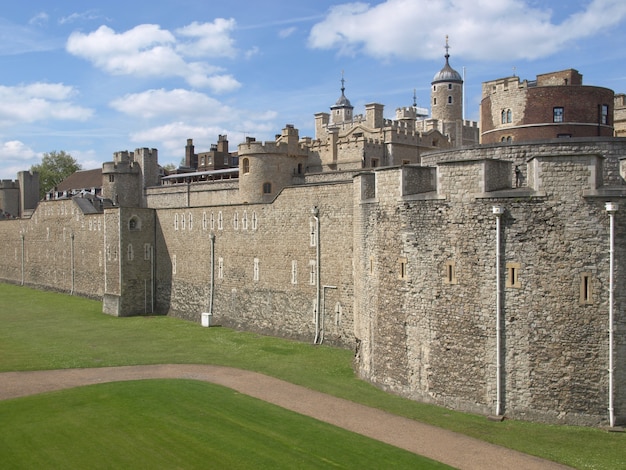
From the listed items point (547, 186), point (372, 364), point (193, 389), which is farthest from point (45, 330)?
point (547, 186)

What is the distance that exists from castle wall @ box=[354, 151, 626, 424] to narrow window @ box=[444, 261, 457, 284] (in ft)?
0.09

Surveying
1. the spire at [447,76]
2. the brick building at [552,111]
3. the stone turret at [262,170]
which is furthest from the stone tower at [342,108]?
the brick building at [552,111]

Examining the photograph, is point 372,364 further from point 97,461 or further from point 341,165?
point 341,165

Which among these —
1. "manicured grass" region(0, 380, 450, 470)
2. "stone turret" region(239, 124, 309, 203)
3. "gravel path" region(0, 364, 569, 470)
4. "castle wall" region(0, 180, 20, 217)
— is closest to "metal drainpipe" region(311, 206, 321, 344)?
"gravel path" region(0, 364, 569, 470)

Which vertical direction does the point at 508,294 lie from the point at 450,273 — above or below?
below

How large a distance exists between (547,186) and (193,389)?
1177cm

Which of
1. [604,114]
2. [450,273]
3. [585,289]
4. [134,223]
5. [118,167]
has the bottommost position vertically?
[585,289]

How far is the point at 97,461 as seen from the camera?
14289 mm

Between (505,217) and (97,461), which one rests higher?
(505,217)

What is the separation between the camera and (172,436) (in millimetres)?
15883

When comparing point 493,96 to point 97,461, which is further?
point 493,96

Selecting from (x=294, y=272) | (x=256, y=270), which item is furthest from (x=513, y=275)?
(x=256, y=270)

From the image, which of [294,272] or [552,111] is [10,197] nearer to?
[294,272]

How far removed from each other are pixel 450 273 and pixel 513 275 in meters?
1.74
